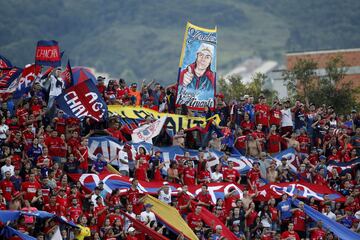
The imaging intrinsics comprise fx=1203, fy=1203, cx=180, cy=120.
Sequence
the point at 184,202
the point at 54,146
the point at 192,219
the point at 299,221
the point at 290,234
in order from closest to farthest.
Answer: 1. the point at 54,146
2. the point at 192,219
3. the point at 184,202
4. the point at 290,234
5. the point at 299,221

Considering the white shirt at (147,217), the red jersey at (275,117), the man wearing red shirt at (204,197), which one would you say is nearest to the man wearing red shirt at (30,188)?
the white shirt at (147,217)

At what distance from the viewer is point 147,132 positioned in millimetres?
32219

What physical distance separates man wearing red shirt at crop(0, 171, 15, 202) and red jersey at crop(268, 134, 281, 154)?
10.0m

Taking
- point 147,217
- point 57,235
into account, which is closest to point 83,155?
point 147,217

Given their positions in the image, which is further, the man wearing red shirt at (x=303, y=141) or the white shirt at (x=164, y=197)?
the man wearing red shirt at (x=303, y=141)

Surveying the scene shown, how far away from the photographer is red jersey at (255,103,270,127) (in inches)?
1371

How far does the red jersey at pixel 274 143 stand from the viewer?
34781 mm

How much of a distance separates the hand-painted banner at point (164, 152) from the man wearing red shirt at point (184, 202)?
1604 millimetres

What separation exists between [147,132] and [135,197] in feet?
10.2

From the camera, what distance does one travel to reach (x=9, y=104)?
30.5 metres

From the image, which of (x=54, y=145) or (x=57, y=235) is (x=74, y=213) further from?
(x=54, y=145)

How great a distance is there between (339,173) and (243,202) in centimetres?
512

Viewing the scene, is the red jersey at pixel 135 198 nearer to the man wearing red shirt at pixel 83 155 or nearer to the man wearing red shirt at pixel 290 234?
the man wearing red shirt at pixel 83 155

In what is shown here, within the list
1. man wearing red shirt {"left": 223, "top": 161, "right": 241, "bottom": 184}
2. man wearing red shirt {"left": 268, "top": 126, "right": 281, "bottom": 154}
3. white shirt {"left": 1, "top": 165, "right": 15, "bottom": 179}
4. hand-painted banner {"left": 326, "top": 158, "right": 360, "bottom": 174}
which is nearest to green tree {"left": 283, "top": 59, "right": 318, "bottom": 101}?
hand-painted banner {"left": 326, "top": 158, "right": 360, "bottom": 174}
